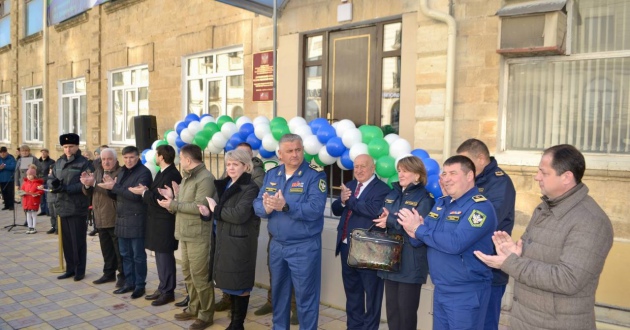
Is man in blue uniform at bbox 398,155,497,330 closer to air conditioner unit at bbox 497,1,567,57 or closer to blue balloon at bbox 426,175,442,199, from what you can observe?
blue balloon at bbox 426,175,442,199

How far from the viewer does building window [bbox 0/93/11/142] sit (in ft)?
66.6

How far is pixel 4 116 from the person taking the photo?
2081cm

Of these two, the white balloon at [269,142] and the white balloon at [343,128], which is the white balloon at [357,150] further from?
the white balloon at [269,142]

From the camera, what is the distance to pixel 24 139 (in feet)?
62.1

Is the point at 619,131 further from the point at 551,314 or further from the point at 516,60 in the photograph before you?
the point at 551,314

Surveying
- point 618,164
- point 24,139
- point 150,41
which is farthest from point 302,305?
point 24,139

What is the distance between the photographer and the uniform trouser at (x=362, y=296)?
4.32 m

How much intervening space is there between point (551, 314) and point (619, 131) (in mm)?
3956

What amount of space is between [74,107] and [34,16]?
4435mm

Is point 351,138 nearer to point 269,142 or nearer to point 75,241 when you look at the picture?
point 269,142

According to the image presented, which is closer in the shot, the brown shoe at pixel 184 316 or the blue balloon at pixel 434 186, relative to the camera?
the blue balloon at pixel 434 186

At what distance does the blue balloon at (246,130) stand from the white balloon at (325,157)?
1.08 meters

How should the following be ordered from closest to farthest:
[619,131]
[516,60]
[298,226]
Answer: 1. [298,226]
2. [619,131]
3. [516,60]

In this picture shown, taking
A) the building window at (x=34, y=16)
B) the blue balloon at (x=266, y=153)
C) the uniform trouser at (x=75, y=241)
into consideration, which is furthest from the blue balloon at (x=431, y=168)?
the building window at (x=34, y=16)
